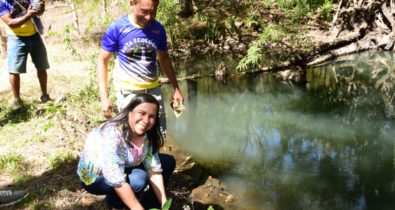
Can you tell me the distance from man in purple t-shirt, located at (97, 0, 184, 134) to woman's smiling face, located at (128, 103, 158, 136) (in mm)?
649

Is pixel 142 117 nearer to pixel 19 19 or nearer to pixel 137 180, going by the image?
pixel 137 180

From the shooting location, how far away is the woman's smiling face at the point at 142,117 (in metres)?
2.61

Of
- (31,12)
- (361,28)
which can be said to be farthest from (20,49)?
(361,28)

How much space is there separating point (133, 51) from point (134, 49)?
0.07 ft

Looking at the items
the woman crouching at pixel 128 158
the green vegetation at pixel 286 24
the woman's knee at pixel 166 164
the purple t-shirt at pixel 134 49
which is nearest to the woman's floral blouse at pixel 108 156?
the woman crouching at pixel 128 158

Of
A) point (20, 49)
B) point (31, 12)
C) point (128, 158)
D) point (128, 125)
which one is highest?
point (31, 12)

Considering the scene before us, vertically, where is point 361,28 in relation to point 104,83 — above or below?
below

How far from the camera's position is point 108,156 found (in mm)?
2666

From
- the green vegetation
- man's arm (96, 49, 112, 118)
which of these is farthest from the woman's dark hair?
the green vegetation

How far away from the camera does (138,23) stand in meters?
3.24

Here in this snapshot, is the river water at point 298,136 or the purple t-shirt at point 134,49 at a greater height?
the purple t-shirt at point 134,49

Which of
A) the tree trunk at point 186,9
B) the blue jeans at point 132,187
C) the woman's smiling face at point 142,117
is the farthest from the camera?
the tree trunk at point 186,9

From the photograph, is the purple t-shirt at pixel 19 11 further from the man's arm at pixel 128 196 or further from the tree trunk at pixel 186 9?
the tree trunk at pixel 186 9

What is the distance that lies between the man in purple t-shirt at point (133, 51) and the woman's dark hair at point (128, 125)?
21.1 inches
